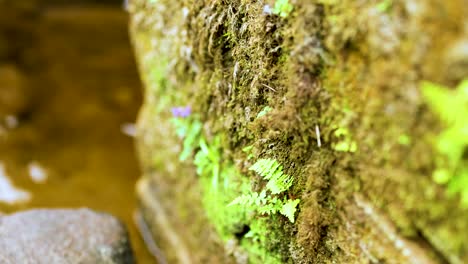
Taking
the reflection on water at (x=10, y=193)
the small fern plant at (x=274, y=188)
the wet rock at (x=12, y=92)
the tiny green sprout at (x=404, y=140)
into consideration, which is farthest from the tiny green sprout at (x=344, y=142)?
the wet rock at (x=12, y=92)

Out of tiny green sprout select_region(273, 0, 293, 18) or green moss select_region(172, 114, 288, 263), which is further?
green moss select_region(172, 114, 288, 263)

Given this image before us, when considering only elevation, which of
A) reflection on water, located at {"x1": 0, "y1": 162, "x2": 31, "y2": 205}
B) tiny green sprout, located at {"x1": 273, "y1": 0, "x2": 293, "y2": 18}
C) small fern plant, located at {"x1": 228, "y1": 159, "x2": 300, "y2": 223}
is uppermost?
reflection on water, located at {"x1": 0, "y1": 162, "x2": 31, "y2": 205}

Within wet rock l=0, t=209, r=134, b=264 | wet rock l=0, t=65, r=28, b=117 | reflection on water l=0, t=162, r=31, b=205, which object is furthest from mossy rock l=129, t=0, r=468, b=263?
wet rock l=0, t=65, r=28, b=117

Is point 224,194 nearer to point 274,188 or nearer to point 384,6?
point 274,188

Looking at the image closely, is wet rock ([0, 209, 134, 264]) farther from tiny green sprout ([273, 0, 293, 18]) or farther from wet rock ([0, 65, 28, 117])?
wet rock ([0, 65, 28, 117])

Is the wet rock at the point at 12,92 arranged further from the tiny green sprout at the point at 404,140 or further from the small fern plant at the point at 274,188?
the tiny green sprout at the point at 404,140

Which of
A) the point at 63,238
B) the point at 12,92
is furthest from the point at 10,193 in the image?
the point at 63,238

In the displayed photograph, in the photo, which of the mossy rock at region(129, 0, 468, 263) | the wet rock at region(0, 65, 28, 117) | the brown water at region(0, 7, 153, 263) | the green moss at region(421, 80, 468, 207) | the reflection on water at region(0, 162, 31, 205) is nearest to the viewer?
the green moss at region(421, 80, 468, 207)
